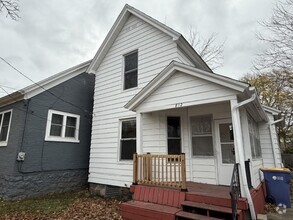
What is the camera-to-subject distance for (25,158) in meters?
7.48

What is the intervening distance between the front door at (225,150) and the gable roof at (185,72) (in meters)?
1.90

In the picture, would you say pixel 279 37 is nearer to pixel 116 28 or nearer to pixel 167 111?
pixel 167 111

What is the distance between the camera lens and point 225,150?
18.9 ft

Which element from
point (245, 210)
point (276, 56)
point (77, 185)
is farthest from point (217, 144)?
point (276, 56)

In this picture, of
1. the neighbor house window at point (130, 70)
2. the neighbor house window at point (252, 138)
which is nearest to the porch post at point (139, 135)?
the neighbor house window at point (130, 70)

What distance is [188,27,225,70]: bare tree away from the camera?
17513 millimetres

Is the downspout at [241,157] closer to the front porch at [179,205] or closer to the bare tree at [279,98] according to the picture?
the front porch at [179,205]

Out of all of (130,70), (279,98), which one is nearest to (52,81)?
(130,70)

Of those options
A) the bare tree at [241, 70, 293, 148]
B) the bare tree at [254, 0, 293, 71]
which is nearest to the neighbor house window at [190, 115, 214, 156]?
the bare tree at [254, 0, 293, 71]

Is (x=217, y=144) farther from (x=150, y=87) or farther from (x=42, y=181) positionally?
(x=42, y=181)

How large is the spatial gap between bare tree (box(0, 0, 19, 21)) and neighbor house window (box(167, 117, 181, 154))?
5452mm

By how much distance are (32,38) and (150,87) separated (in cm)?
812

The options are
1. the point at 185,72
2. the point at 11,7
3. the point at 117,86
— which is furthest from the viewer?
the point at 117,86

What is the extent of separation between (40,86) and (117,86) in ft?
11.2
